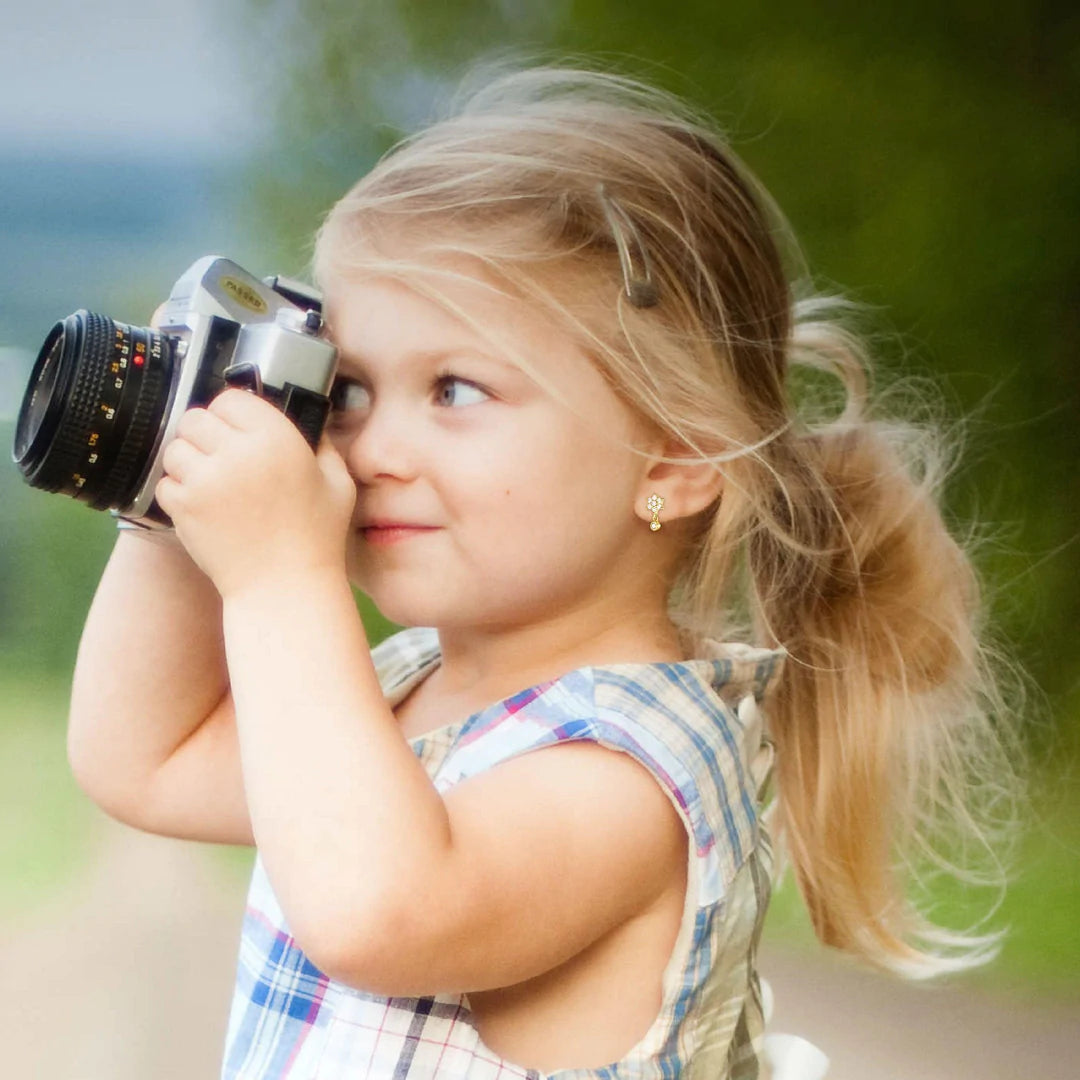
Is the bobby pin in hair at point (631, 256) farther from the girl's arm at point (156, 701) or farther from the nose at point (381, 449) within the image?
the girl's arm at point (156, 701)

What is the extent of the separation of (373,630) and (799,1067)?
608 millimetres

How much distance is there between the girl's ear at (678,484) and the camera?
0.73m

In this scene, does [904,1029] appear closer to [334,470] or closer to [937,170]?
[937,170]

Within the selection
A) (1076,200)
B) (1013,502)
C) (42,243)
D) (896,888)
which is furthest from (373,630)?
(1076,200)

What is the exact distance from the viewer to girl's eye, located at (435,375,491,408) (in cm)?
69

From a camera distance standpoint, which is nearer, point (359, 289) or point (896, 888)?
point (359, 289)

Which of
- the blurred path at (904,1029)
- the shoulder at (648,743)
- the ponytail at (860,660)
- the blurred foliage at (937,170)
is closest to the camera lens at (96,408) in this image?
the shoulder at (648,743)

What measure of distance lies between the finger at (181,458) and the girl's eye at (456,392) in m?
0.13

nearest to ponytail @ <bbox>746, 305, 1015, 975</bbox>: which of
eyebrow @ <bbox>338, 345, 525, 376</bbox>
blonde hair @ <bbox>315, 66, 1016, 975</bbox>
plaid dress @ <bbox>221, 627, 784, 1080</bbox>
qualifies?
blonde hair @ <bbox>315, 66, 1016, 975</bbox>

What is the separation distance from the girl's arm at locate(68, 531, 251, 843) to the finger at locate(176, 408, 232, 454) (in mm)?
160

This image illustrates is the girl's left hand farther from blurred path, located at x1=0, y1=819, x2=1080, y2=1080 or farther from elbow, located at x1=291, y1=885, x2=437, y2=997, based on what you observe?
blurred path, located at x1=0, y1=819, x2=1080, y2=1080

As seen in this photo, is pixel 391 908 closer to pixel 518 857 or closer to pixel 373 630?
pixel 518 857

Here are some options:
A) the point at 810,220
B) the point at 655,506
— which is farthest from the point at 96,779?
the point at 810,220

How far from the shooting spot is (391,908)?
549 mm
